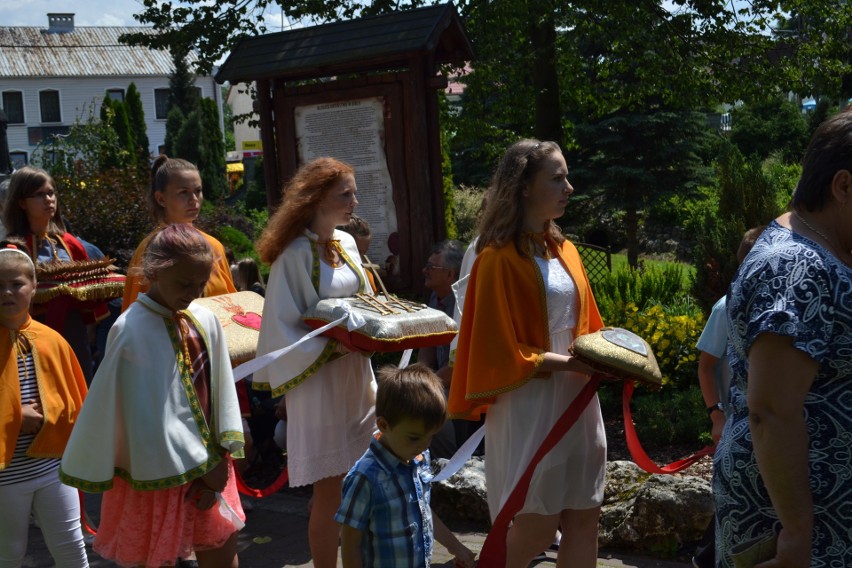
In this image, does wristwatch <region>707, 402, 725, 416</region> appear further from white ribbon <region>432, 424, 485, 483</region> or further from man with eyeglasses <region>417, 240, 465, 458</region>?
man with eyeglasses <region>417, 240, 465, 458</region>

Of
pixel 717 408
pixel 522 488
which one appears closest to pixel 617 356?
pixel 522 488

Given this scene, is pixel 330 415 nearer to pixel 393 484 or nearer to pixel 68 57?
pixel 393 484

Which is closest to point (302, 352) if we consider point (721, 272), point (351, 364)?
point (351, 364)

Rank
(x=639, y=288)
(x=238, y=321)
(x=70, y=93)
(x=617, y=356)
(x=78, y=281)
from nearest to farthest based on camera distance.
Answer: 1. (x=617, y=356)
2. (x=238, y=321)
3. (x=78, y=281)
4. (x=639, y=288)
5. (x=70, y=93)

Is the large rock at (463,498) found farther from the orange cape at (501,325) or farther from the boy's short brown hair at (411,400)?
the boy's short brown hair at (411,400)

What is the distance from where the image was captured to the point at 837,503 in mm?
2521

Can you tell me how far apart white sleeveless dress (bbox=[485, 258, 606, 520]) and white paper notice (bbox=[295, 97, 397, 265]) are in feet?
14.1

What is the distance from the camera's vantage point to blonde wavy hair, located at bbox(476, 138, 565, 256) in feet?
13.9

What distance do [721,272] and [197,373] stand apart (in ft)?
15.1

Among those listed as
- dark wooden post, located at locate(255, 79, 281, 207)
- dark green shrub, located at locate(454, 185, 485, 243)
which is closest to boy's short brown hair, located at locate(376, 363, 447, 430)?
dark wooden post, located at locate(255, 79, 281, 207)

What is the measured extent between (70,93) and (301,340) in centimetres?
6563

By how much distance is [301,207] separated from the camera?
4.91 m

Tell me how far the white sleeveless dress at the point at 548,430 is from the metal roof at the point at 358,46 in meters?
4.17

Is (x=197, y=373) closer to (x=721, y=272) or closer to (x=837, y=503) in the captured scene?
(x=837, y=503)
